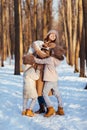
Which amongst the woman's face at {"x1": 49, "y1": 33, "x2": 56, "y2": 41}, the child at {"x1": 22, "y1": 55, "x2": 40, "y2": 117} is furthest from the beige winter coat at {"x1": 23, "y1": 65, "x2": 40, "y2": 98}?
the woman's face at {"x1": 49, "y1": 33, "x2": 56, "y2": 41}

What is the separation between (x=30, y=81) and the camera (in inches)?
293

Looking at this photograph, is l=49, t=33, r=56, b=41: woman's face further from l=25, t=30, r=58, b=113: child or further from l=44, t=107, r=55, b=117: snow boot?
l=44, t=107, r=55, b=117: snow boot

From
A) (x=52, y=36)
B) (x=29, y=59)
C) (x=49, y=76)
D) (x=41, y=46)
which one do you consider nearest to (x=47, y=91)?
(x=49, y=76)

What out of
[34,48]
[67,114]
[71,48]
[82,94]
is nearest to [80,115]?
[67,114]

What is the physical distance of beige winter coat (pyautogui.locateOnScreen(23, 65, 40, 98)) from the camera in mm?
7383

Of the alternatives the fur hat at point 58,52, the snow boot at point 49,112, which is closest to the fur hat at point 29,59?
the fur hat at point 58,52

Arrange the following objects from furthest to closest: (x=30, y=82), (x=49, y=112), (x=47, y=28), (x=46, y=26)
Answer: (x=47, y=28), (x=46, y=26), (x=30, y=82), (x=49, y=112)

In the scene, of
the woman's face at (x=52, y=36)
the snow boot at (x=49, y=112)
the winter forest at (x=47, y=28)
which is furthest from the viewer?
the winter forest at (x=47, y=28)

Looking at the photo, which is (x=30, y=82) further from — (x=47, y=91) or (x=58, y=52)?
(x=58, y=52)

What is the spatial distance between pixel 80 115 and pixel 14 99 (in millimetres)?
3048

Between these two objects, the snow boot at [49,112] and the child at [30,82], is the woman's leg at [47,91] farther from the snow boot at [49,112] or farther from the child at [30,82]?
the child at [30,82]

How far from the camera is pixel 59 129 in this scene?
6137 mm

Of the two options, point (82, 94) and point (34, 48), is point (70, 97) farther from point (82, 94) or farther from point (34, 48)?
point (34, 48)

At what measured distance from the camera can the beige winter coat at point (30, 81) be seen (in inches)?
291
